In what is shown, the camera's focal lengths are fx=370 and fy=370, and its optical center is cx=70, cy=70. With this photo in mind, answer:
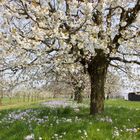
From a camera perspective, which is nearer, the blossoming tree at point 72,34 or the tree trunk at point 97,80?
the blossoming tree at point 72,34

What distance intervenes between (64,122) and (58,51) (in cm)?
283

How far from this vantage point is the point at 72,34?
1341 cm

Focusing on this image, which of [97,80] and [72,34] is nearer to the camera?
[72,34]

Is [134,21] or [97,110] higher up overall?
[134,21]

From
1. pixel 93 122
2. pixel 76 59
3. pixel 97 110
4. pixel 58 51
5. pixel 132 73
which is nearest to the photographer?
pixel 93 122

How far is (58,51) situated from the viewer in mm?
14477

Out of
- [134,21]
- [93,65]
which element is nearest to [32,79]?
[93,65]

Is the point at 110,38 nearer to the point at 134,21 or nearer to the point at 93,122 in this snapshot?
the point at 134,21

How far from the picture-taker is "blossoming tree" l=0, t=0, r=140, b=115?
518 inches

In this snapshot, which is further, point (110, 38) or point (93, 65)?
point (93, 65)

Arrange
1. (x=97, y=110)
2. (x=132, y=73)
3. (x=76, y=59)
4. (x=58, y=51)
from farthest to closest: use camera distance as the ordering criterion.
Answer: (x=132, y=73), (x=97, y=110), (x=76, y=59), (x=58, y=51)

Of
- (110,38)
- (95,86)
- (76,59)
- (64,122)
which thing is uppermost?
(110,38)

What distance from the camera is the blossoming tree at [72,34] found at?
518 inches

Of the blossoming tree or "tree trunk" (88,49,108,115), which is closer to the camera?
the blossoming tree
